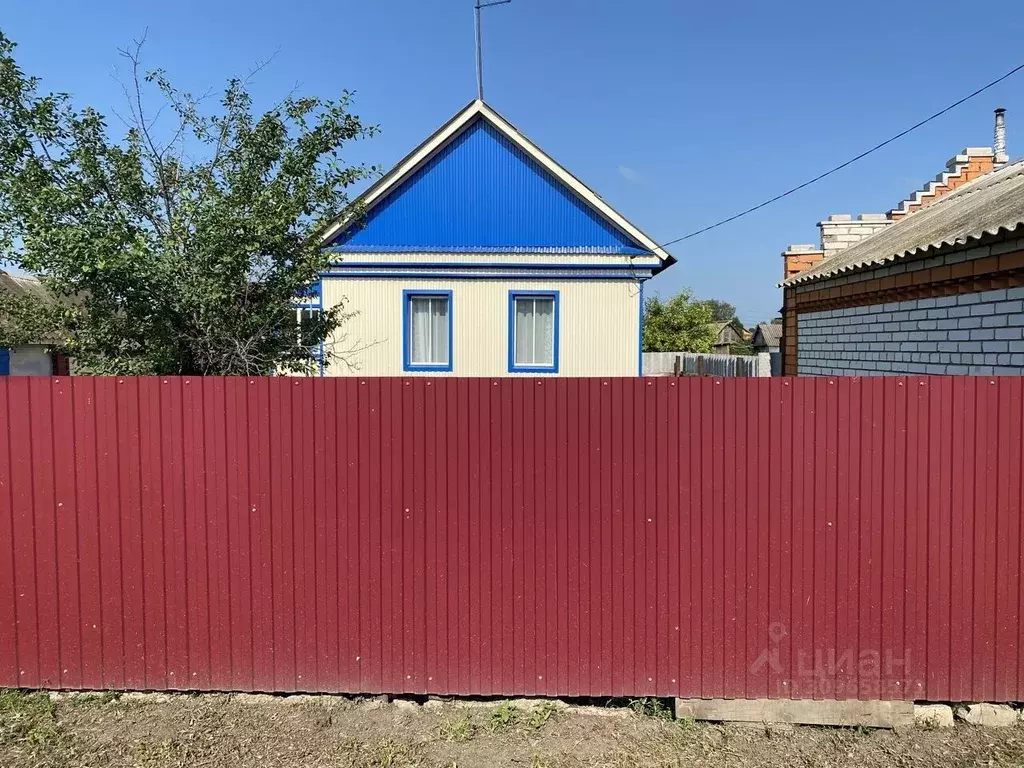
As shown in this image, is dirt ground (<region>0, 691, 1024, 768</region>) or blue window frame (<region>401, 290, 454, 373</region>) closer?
dirt ground (<region>0, 691, 1024, 768</region>)

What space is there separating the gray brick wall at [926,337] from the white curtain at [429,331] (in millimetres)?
6206

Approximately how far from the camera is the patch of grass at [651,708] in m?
3.47

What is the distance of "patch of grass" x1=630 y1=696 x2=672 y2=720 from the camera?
→ 347 centimetres

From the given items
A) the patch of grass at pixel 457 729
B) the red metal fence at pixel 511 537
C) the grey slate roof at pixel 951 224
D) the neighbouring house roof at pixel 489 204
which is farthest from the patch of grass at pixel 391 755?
the neighbouring house roof at pixel 489 204

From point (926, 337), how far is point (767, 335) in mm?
31655

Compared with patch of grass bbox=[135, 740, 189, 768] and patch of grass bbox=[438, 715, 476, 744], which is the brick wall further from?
patch of grass bbox=[135, 740, 189, 768]

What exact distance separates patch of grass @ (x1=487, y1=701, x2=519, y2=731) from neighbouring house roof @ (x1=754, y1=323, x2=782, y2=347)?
115ft

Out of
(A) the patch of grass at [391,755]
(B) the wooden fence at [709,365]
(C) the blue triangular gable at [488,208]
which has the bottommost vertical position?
(A) the patch of grass at [391,755]

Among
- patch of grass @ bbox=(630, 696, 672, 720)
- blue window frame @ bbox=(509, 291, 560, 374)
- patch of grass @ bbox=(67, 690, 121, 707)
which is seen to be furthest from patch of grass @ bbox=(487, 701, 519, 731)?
blue window frame @ bbox=(509, 291, 560, 374)

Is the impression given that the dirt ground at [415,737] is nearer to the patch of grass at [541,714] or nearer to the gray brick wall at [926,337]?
the patch of grass at [541,714]

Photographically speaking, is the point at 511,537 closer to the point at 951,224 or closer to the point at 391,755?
the point at 391,755

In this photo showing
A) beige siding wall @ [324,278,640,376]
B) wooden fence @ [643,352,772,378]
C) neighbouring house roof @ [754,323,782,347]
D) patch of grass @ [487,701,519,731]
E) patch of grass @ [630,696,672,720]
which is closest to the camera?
patch of grass @ [487,701,519,731]

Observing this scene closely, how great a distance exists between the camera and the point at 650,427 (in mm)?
3434

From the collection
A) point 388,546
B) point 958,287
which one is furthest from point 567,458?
point 958,287
